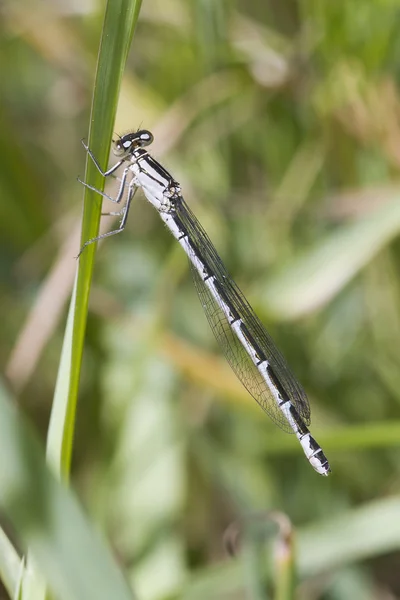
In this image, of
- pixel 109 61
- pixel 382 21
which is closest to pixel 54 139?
pixel 382 21

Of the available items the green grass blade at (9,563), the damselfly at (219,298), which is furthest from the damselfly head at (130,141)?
the green grass blade at (9,563)

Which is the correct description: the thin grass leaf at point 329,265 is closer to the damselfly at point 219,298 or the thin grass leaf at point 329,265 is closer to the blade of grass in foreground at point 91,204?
the damselfly at point 219,298

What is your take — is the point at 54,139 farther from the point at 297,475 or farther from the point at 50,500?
the point at 50,500

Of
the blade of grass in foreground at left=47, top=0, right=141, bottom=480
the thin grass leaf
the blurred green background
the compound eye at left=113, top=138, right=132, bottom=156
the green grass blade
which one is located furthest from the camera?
the blurred green background

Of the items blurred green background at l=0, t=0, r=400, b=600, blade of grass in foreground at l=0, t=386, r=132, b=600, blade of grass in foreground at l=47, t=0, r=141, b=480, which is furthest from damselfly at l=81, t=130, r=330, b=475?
blade of grass in foreground at l=0, t=386, r=132, b=600

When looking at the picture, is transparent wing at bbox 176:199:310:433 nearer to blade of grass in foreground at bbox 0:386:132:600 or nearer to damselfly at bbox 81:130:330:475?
damselfly at bbox 81:130:330:475

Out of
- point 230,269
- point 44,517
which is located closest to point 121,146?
point 230,269
